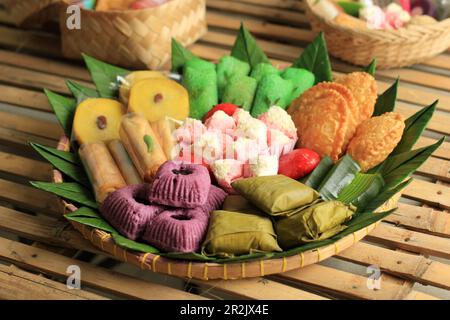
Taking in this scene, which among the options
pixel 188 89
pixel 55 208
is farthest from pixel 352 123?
pixel 55 208

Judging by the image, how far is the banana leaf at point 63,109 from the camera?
64.2 inches

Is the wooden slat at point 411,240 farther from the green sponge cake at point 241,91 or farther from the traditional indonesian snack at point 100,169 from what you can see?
the traditional indonesian snack at point 100,169

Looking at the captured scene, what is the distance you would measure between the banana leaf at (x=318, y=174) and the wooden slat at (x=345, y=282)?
0.52ft

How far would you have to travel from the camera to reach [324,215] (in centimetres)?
129

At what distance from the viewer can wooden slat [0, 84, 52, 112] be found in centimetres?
193

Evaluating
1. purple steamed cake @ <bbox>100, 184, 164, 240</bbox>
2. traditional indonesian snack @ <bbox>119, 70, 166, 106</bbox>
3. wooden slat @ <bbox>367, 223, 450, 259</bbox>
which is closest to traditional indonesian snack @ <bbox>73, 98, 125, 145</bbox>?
traditional indonesian snack @ <bbox>119, 70, 166, 106</bbox>

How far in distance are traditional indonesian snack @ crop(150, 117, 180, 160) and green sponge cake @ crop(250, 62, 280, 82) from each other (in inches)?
10.2

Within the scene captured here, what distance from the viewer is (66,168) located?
1.51 metres

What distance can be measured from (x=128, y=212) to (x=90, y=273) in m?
0.16

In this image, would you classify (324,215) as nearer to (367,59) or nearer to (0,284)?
(0,284)

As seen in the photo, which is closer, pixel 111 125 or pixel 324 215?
pixel 324 215

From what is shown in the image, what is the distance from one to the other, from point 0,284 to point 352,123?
0.75 m

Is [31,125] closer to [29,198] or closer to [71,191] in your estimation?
[29,198]

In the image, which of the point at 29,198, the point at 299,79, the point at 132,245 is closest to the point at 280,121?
the point at 299,79
